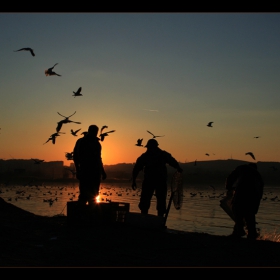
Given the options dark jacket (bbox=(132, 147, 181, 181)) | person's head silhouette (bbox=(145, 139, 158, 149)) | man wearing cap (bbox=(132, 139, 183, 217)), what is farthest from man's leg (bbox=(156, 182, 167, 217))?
person's head silhouette (bbox=(145, 139, 158, 149))

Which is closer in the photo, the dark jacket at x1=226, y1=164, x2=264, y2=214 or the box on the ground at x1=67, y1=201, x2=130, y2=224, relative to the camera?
the box on the ground at x1=67, y1=201, x2=130, y2=224

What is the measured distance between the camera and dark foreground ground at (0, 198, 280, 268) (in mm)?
7348

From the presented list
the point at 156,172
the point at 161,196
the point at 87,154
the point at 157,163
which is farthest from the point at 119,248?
the point at 157,163

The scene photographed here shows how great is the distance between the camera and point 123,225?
34.0ft

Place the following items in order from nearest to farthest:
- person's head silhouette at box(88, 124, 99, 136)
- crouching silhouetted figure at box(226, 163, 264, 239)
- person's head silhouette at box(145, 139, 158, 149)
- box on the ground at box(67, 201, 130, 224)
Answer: box on the ground at box(67, 201, 130, 224) → person's head silhouette at box(88, 124, 99, 136) → crouching silhouetted figure at box(226, 163, 264, 239) → person's head silhouette at box(145, 139, 158, 149)

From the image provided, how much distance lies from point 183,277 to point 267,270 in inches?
34.6

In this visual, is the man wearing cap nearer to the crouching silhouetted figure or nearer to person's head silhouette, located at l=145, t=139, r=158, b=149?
person's head silhouette, located at l=145, t=139, r=158, b=149

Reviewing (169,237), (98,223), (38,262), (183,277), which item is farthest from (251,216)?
(183,277)

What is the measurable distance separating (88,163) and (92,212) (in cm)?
107

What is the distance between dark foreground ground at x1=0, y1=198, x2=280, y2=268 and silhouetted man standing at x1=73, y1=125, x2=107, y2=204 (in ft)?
2.48

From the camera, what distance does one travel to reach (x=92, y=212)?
10.0 meters

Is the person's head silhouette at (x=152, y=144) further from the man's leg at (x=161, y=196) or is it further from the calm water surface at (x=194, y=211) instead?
the calm water surface at (x=194, y=211)

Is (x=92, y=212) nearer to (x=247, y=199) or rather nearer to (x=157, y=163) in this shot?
(x=157, y=163)

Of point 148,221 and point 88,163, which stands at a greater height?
point 88,163
